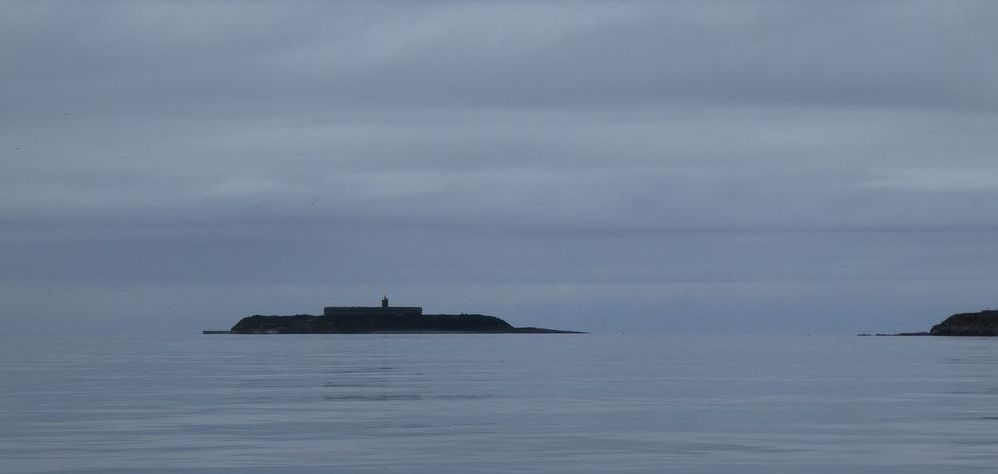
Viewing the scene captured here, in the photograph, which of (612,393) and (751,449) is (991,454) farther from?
(612,393)

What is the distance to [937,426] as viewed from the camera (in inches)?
1533

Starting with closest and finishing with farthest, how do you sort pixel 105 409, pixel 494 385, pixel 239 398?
pixel 105 409
pixel 239 398
pixel 494 385

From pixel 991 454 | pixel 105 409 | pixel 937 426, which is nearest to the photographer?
pixel 991 454

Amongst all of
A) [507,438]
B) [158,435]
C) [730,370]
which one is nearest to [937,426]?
[507,438]

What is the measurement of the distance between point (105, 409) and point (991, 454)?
86.5 feet

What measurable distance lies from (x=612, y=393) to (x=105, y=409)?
18266 millimetres

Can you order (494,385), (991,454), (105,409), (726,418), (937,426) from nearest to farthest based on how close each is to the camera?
1. (991,454)
2. (937,426)
3. (726,418)
4. (105,409)
5. (494,385)

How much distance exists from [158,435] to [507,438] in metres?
8.59

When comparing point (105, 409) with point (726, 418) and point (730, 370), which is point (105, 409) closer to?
point (726, 418)

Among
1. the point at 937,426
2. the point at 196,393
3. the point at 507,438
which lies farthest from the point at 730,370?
the point at 507,438

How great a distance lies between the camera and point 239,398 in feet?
167

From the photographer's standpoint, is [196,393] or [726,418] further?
[196,393]

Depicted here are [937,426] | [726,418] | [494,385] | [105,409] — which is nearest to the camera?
[937,426]

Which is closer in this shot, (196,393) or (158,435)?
(158,435)
